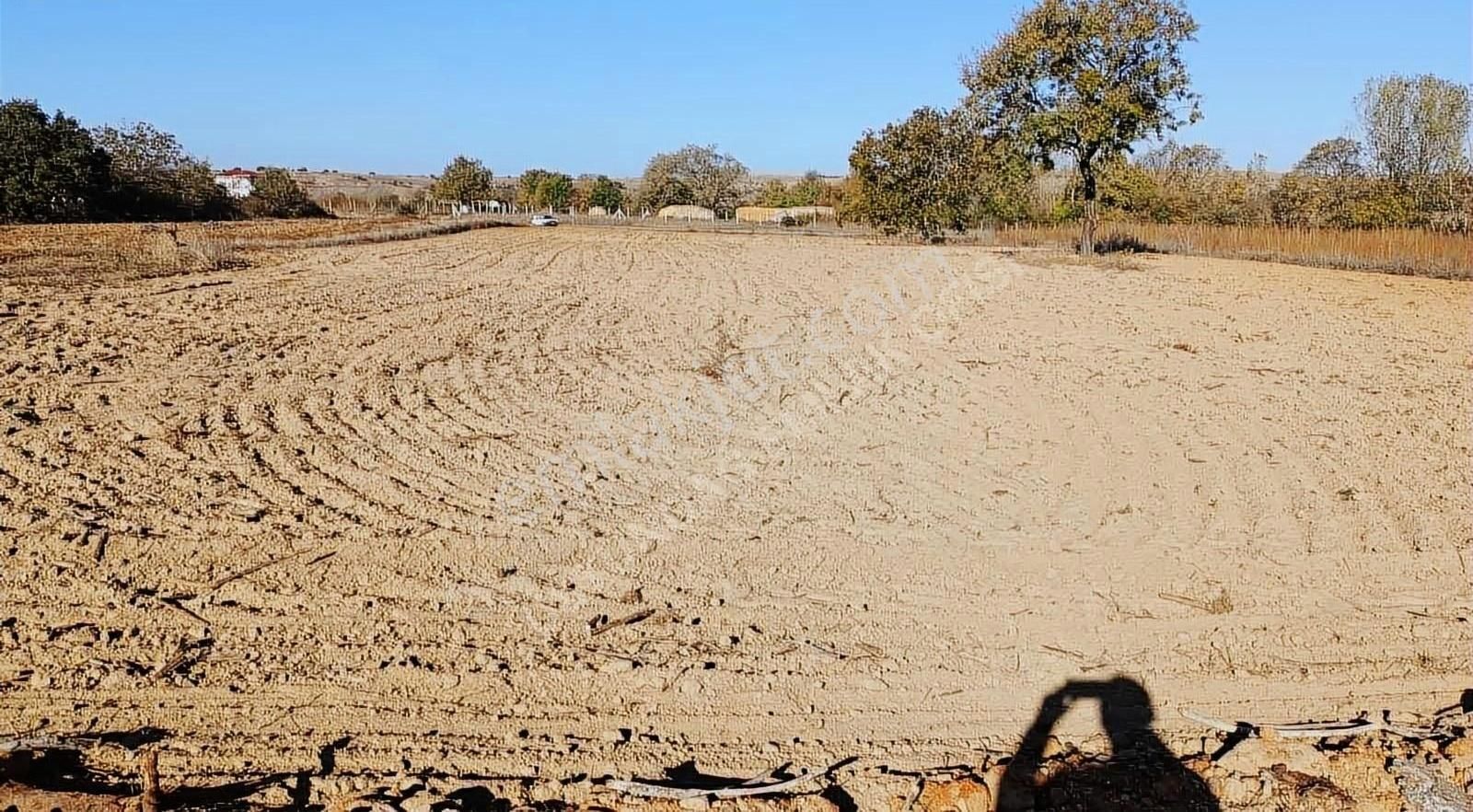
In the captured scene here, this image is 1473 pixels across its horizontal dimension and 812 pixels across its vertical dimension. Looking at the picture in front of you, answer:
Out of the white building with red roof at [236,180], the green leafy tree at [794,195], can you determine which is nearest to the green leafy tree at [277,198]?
the white building with red roof at [236,180]

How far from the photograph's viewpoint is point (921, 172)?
3259 cm

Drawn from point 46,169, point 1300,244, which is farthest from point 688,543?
point 46,169

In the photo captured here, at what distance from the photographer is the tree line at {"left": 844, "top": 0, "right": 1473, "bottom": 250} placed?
68.7 feet

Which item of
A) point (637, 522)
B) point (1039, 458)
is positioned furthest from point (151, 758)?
point (1039, 458)

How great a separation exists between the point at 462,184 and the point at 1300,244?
213 ft

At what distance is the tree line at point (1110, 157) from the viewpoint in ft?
68.7

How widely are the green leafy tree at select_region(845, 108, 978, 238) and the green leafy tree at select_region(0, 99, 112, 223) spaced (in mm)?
32192

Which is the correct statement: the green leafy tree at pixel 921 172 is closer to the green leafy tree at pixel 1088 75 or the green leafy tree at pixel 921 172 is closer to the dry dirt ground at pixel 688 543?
the green leafy tree at pixel 1088 75

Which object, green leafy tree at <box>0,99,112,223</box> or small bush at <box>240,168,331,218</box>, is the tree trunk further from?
small bush at <box>240,168,331,218</box>

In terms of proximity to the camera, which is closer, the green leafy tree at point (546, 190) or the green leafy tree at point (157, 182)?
the green leafy tree at point (157, 182)

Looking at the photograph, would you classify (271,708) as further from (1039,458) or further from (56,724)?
(1039,458)

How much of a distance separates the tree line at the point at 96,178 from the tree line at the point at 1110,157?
105ft

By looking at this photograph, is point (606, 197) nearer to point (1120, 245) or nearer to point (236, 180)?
point (236, 180)

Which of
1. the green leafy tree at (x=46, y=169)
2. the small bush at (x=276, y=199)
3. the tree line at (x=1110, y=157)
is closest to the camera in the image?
the tree line at (x=1110, y=157)
